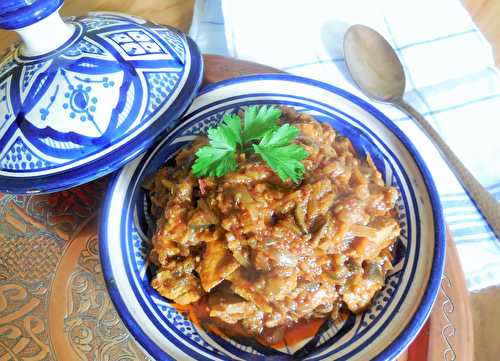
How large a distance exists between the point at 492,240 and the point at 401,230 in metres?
0.71

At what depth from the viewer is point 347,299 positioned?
1573 millimetres

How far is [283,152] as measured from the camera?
157 centimetres

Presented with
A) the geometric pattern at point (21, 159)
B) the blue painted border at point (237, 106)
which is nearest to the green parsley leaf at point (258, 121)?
the blue painted border at point (237, 106)

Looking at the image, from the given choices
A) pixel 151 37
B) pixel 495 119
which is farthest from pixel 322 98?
pixel 495 119

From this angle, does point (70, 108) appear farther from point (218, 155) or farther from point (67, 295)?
point (67, 295)

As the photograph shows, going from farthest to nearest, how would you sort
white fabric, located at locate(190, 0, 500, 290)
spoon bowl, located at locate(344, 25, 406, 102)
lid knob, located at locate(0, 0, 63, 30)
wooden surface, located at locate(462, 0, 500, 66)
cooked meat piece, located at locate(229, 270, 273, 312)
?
wooden surface, located at locate(462, 0, 500, 66) → spoon bowl, located at locate(344, 25, 406, 102) → white fabric, located at locate(190, 0, 500, 290) → cooked meat piece, located at locate(229, 270, 273, 312) → lid knob, located at locate(0, 0, 63, 30)

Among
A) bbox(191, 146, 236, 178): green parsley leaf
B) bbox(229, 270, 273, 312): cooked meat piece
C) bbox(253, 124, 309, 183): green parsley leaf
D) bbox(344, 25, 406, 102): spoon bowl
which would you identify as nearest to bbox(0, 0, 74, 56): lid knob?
bbox(191, 146, 236, 178): green parsley leaf

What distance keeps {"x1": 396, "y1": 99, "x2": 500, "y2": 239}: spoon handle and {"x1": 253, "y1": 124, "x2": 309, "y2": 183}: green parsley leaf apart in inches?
37.7

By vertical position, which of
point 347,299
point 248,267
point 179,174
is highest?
point 179,174

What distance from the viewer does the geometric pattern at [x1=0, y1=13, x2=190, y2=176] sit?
1610 mm

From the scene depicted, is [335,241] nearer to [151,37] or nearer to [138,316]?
[138,316]

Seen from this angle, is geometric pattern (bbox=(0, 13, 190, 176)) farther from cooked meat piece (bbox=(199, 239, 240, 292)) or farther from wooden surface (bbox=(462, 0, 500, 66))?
wooden surface (bbox=(462, 0, 500, 66))

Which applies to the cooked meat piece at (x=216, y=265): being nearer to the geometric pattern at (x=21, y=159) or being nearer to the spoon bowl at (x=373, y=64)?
the geometric pattern at (x=21, y=159)

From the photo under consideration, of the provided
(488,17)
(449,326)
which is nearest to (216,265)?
(449,326)
